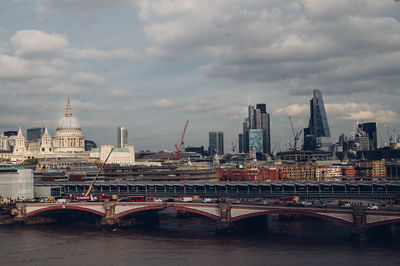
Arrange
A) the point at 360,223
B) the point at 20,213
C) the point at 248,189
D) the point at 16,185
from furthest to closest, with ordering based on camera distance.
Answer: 1. the point at 248,189
2. the point at 16,185
3. the point at 20,213
4. the point at 360,223

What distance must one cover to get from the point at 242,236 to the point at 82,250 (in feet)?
71.6

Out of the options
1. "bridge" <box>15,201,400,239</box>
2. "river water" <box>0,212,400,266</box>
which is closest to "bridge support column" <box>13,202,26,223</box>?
"bridge" <box>15,201,400,239</box>

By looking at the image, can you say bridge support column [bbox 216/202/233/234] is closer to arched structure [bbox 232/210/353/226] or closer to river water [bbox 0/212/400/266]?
arched structure [bbox 232/210/353/226]

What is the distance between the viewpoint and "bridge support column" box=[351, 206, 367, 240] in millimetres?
76688

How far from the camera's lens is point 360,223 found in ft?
253

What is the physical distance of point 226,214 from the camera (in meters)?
87.2

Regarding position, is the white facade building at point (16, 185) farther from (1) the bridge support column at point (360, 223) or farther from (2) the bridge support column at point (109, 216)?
(1) the bridge support column at point (360, 223)

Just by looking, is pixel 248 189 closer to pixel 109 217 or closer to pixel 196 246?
pixel 109 217

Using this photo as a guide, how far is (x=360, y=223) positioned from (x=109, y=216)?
130 feet

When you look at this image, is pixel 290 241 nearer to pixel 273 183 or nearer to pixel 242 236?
pixel 242 236

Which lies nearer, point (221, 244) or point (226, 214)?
point (221, 244)

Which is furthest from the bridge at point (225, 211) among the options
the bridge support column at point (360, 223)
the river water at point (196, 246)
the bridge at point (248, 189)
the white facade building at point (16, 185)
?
the bridge at point (248, 189)

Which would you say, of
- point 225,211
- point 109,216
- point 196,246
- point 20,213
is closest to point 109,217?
point 109,216

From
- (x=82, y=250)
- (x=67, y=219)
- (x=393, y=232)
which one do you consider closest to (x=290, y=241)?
(x=393, y=232)
